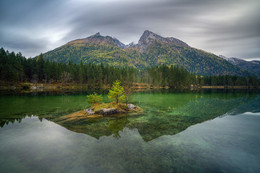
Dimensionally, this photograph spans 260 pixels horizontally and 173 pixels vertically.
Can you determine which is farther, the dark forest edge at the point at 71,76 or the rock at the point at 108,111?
the dark forest edge at the point at 71,76

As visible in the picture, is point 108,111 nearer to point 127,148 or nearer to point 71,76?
point 127,148

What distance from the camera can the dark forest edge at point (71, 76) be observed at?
97688 millimetres

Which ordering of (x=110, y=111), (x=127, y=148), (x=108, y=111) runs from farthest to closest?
(x=110, y=111)
(x=108, y=111)
(x=127, y=148)

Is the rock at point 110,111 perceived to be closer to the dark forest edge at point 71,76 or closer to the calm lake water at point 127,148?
the calm lake water at point 127,148

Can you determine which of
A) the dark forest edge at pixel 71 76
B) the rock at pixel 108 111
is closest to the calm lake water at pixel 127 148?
the rock at pixel 108 111

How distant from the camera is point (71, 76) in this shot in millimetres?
124188

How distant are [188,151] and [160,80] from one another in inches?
5637

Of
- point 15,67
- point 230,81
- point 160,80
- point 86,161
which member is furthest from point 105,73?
point 230,81

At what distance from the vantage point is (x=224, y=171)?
1062cm

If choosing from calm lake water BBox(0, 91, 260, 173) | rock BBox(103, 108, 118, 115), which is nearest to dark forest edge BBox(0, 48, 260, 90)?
rock BBox(103, 108, 118, 115)

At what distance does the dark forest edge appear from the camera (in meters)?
97.7

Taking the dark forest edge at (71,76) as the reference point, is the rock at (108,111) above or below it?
below

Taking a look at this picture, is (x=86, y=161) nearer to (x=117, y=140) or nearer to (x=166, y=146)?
(x=117, y=140)

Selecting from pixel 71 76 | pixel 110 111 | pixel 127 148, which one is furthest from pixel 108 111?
pixel 71 76
